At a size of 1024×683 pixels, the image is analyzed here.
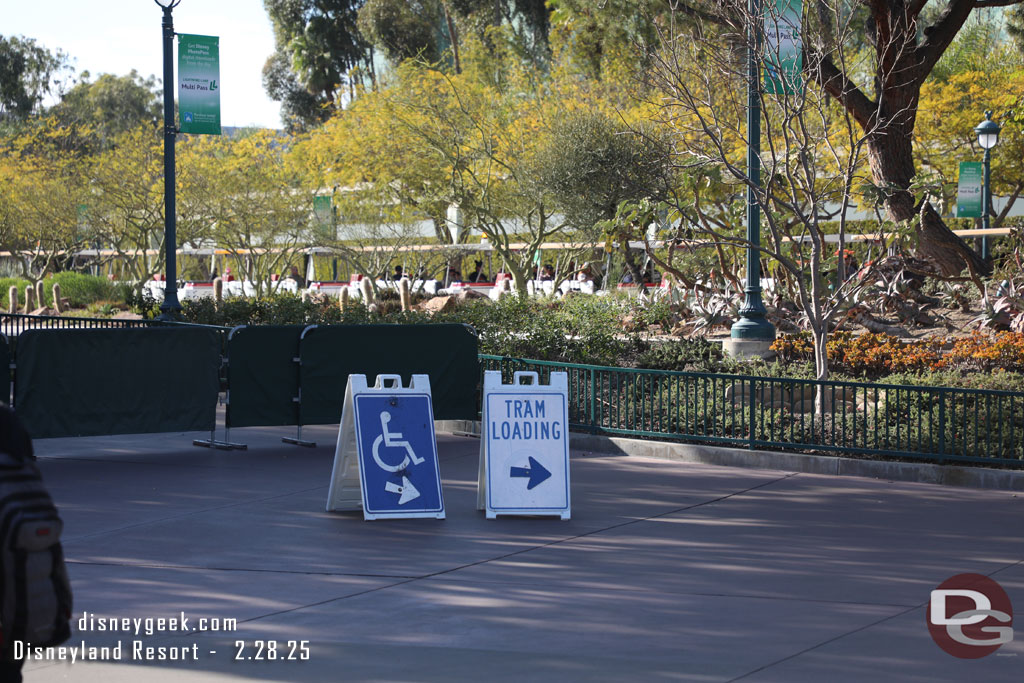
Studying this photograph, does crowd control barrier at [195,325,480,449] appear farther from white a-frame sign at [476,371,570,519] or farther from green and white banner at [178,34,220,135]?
green and white banner at [178,34,220,135]

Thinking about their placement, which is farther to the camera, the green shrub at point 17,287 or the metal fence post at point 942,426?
the green shrub at point 17,287

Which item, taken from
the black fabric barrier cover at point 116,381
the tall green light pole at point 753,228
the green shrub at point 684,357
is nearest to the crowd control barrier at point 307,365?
the black fabric barrier cover at point 116,381

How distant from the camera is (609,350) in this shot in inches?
585

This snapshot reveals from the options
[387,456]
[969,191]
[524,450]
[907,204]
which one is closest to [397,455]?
[387,456]

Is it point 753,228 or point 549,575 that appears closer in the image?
point 549,575

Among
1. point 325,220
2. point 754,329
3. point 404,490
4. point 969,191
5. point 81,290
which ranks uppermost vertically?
point 325,220

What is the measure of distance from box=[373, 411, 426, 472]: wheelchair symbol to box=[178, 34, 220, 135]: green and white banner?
10377mm

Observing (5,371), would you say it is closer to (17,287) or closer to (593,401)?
(593,401)

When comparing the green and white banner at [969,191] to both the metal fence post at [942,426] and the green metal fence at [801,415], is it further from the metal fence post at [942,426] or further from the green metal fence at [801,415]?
the metal fence post at [942,426]

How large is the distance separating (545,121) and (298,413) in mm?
18137

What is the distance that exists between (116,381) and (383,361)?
9.18 ft

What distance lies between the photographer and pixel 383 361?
12359 mm

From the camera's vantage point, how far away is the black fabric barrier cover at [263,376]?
12.0m

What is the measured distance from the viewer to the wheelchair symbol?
887 centimetres
